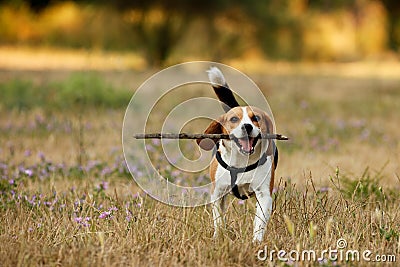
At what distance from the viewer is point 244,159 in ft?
17.6

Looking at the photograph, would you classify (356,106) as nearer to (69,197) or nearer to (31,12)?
(69,197)

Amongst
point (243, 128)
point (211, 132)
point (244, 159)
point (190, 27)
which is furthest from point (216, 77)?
point (190, 27)

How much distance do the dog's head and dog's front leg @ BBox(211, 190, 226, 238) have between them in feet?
1.32

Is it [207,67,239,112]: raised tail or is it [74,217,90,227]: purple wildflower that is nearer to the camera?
[74,217,90,227]: purple wildflower

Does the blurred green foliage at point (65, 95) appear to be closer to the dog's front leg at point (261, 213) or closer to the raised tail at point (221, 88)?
the raised tail at point (221, 88)

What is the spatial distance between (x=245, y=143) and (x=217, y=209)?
54 cm

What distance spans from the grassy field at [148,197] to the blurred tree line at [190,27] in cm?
989

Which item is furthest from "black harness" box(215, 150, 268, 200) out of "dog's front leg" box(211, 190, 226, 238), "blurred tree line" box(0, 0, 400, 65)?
"blurred tree line" box(0, 0, 400, 65)

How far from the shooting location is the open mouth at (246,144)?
5.15 m

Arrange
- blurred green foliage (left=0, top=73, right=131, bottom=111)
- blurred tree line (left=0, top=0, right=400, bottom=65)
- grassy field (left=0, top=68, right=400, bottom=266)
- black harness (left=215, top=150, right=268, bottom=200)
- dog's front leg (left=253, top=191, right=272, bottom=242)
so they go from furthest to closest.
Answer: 1. blurred tree line (left=0, top=0, right=400, bottom=65)
2. blurred green foliage (left=0, top=73, right=131, bottom=111)
3. black harness (left=215, top=150, right=268, bottom=200)
4. dog's front leg (left=253, top=191, right=272, bottom=242)
5. grassy field (left=0, top=68, right=400, bottom=266)

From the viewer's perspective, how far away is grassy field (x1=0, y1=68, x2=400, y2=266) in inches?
176

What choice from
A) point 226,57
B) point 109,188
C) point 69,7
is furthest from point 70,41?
point 109,188

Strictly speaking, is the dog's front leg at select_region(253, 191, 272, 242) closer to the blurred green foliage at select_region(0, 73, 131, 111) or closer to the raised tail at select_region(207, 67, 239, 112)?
the raised tail at select_region(207, 67, 239, 112)

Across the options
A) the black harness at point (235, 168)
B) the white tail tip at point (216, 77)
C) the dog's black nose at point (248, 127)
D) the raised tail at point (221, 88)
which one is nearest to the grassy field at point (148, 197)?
the black harness at point (235, 168)
